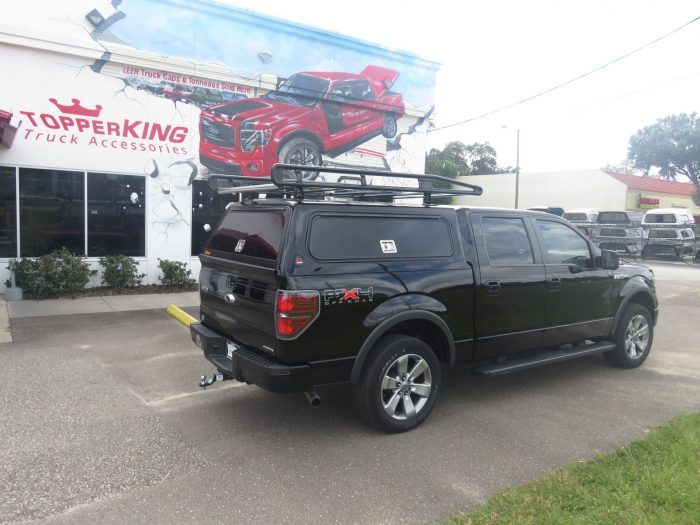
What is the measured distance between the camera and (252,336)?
428cm

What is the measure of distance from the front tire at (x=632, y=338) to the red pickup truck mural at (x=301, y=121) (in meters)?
8.39

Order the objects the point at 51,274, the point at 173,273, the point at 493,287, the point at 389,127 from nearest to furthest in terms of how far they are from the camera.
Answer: the point at 493,287 → the point at 51,274 → the point at 173,273 → the point at 389,127

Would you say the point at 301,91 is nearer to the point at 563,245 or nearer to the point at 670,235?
the point at 563,245

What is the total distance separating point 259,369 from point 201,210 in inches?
332

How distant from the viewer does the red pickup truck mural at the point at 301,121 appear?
1194 cm

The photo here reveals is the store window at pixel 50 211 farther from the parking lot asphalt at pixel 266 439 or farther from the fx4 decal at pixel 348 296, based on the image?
the fx4 decal at pixel 348 296

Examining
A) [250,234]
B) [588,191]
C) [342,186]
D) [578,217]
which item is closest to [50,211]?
[250,234]

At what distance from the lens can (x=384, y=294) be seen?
429 cm

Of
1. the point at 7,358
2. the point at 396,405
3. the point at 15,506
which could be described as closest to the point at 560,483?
the point at 396,405

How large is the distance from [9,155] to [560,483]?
1010cm

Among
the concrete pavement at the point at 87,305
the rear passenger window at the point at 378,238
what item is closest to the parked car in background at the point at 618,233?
the concrete pavement at the point at 87,305

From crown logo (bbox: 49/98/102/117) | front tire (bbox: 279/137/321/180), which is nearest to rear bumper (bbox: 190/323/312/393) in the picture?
crown logo (bbox: 49/98/102/117)

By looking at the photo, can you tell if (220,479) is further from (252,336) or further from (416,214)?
(416,214)

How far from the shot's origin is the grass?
3115mm
